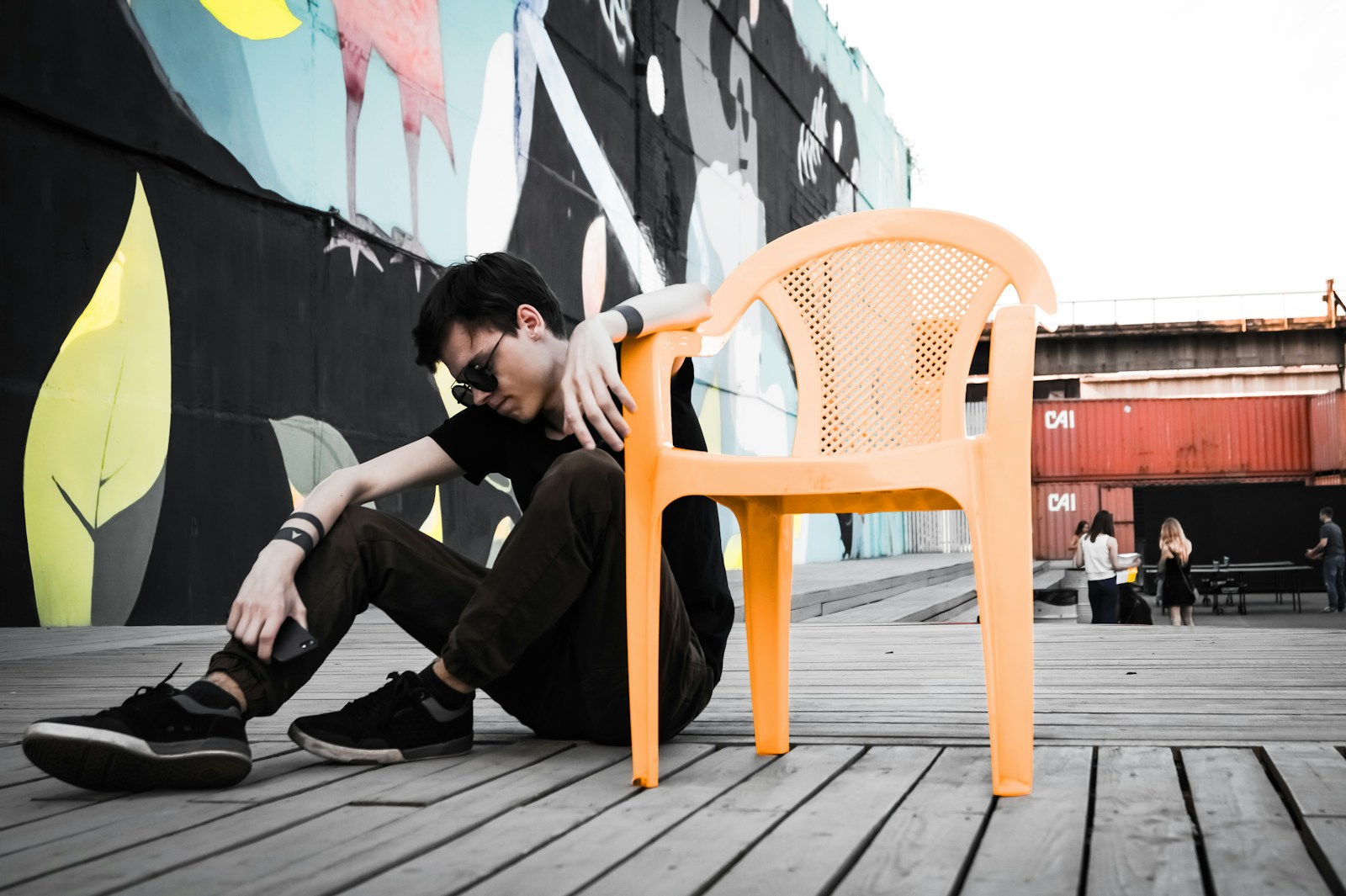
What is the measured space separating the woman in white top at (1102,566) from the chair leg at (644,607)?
23.8 feet

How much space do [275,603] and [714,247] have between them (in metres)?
11.2

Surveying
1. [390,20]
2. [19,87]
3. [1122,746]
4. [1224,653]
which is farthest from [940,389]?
[390,20]

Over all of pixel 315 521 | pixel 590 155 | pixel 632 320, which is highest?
pixel 590 155

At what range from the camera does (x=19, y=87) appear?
4.14 m

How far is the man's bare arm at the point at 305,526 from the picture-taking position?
54.8 inches

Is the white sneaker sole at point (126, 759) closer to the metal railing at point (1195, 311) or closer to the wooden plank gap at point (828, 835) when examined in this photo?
the wooden plank gap at point (828, 835)

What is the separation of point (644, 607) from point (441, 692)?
0.35 metres

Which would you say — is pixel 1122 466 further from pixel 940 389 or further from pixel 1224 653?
pixel 940 389

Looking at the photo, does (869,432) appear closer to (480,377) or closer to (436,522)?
(480,377)

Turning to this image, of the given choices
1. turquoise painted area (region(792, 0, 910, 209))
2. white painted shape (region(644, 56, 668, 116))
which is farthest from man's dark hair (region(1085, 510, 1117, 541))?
turquoise painted area (region(792, 0, 910, 209))

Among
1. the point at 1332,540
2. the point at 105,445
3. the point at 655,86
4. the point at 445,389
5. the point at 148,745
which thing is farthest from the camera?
the point at 1332,540

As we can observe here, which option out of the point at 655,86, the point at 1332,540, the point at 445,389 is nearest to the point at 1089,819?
the point at 445,389

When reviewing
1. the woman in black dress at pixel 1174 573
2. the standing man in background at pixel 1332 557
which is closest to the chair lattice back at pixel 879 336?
the woman in black dress at pixel 1174 573

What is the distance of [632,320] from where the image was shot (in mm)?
1364
